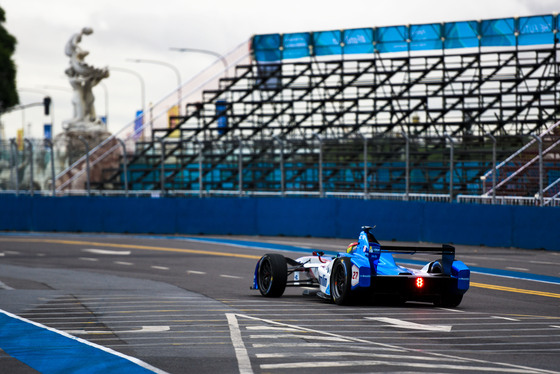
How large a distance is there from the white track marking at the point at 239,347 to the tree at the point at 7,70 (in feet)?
200

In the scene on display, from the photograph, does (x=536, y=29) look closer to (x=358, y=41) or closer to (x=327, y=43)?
(x=358, y=41)

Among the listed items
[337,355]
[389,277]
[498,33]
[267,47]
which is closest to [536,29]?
[498,33]

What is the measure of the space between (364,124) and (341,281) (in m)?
27.7

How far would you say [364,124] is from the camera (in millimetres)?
40906

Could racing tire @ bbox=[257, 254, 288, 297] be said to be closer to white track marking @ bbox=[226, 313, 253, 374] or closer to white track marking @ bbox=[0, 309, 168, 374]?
white track marking @ bbox=[226, 313, 253, 374]

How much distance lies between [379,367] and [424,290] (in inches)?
179

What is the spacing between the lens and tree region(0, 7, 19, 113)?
230ft

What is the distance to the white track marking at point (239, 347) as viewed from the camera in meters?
8.72

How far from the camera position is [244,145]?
33438 mm

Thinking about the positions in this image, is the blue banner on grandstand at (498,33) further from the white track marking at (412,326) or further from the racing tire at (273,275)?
the white track marking at (412,326)

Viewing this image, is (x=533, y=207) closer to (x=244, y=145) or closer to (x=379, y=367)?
(x=244, y=145)

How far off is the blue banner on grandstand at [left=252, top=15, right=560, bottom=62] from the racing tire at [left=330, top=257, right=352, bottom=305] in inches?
1205

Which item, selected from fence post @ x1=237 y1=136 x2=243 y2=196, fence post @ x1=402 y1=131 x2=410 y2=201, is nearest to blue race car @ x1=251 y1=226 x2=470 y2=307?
fence post @ x1=402 y1=131 x2=410 y2=201

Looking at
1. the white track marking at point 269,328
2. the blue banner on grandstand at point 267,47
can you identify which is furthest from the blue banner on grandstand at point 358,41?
the white track marking at point 269,328
